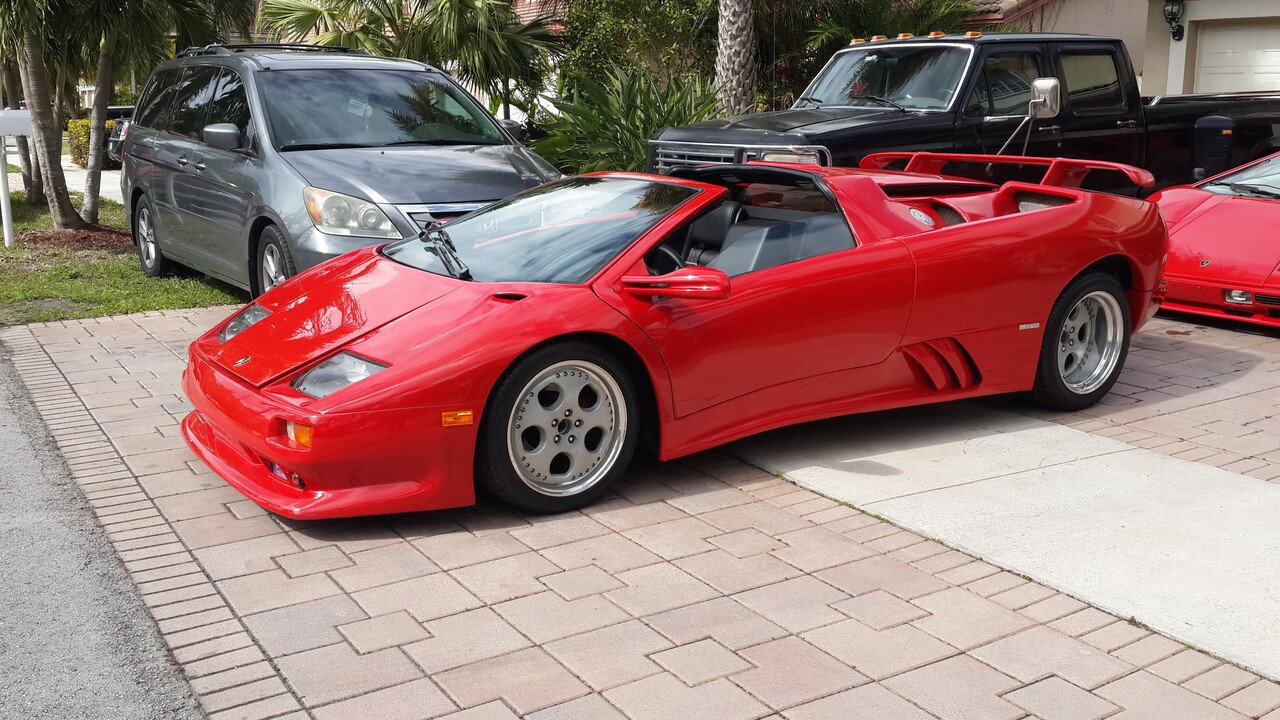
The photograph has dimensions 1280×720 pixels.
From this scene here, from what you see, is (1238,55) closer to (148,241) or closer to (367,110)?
(367,110)

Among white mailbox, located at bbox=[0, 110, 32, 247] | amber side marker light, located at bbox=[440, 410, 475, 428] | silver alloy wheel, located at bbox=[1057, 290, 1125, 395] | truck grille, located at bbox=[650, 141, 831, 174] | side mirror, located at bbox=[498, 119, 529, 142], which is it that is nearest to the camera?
amber side marker light, located at bbox=[440, 410, 475, 428]

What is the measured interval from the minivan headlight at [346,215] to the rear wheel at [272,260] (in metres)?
0.30

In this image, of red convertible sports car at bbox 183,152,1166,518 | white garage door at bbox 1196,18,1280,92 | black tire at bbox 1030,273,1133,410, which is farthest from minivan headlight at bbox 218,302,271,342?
white garage door at bbox 1196,18,1280,92

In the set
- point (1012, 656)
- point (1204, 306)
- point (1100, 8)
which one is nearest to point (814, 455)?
point (1012, 656)

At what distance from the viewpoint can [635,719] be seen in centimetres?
326

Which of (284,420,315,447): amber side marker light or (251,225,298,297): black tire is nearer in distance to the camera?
(284,420,315,447): amber side marker light

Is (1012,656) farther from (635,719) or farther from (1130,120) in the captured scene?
(1130,120)

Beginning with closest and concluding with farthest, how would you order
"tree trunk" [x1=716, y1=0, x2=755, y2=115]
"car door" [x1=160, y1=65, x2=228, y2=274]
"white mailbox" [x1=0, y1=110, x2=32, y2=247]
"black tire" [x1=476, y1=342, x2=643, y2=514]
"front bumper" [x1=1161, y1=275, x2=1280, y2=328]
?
"black tire" [x1=476, y1=342, x2=643, y2=514]
"front bumper" [x1=1161, y1=275, x2=1280, y2=328]
"car door" [x1=160, y1=65, x2=228, y2=274]
"white mailbox" [x1=0, y1=110, x2=32, y2=247]
"tree trunk" [x1=716, y1=0, x2=755, y2=115]

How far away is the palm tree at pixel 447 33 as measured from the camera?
15.1m

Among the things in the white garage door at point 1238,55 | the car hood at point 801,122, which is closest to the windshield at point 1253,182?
the car hood at point 801,122

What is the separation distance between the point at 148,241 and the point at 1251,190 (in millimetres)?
8209

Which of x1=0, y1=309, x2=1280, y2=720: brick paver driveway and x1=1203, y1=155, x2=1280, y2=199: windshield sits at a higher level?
x1=1203, y1=155, x2=1280, y2=199: windshield

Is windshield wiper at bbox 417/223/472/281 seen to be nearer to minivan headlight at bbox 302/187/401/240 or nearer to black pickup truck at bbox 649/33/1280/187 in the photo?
minivan headlight at bbox 302/187/401/240

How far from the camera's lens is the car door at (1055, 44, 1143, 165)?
9703 mm
